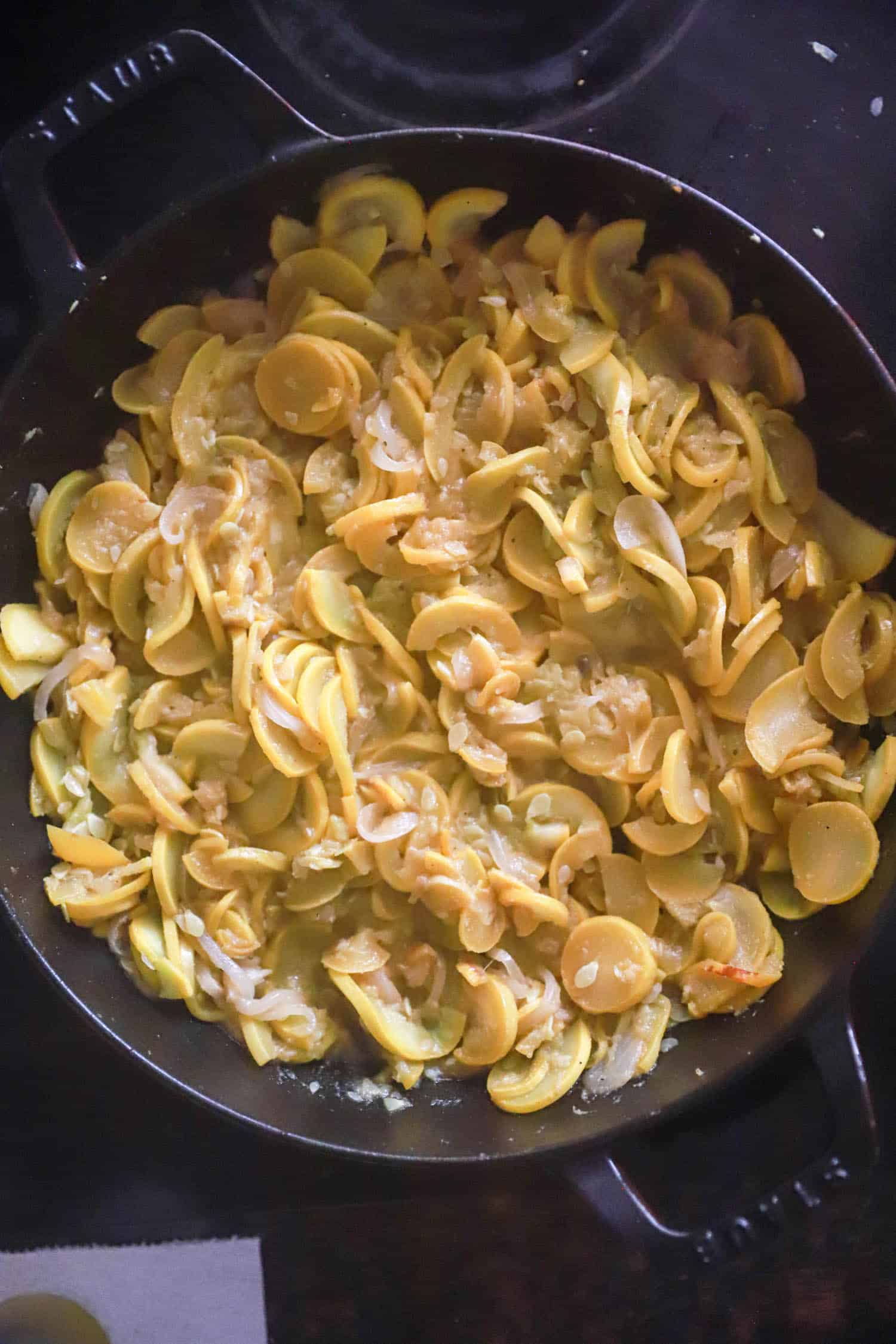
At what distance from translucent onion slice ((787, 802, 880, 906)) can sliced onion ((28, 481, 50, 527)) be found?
107 centimetres

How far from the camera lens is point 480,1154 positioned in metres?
1.23

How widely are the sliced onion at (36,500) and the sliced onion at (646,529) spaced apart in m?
0.75

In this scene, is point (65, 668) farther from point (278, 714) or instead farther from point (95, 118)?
point (95, 118)

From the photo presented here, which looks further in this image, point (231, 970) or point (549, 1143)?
point (231, 970)

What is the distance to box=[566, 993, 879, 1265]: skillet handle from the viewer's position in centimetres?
118

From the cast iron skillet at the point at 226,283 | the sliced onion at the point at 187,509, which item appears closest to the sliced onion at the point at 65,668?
the cast iron skillet at the point at 226,283

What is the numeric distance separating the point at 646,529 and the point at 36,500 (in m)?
0.80

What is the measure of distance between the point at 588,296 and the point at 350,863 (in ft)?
2.62

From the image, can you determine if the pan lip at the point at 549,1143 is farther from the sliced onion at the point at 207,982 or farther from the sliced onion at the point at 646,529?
the sliced onion at the point at 646,529

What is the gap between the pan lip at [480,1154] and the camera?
1175 mm

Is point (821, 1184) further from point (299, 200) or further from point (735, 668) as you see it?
point (299, 200)

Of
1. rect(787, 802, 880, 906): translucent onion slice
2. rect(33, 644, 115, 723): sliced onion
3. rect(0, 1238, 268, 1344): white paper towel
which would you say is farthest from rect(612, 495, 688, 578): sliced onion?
rect(0, 1238, 268, 1344): white paper towel

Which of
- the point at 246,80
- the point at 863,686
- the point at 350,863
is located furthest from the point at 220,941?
the point at 246,80

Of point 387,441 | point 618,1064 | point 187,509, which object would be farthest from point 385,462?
point 618,1064
